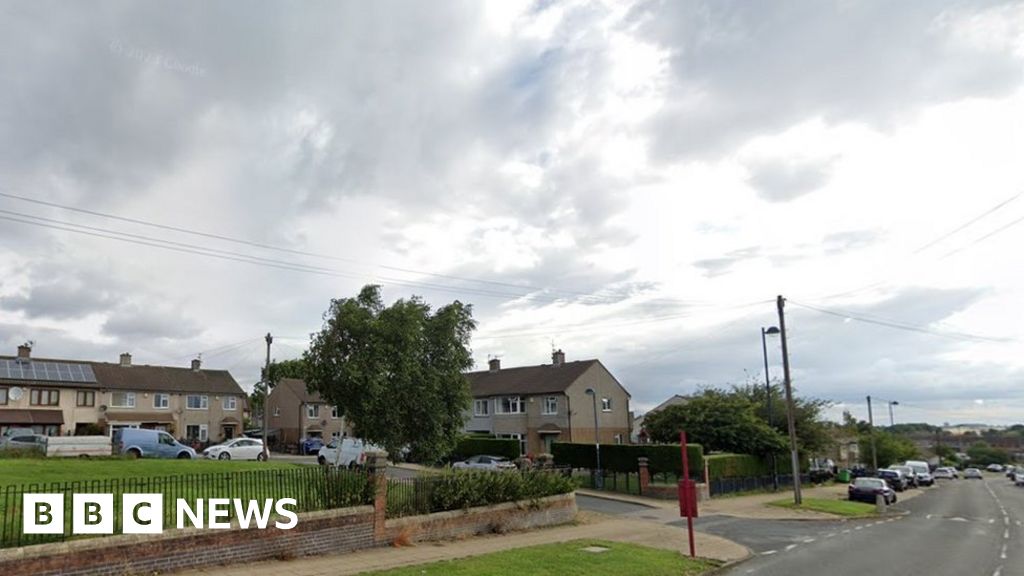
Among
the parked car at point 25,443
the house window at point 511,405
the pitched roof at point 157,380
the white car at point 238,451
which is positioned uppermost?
the pitched roof at point 157,380

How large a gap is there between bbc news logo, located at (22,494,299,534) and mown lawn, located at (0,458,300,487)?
4.62 m

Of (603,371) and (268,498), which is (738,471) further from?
(268,498)

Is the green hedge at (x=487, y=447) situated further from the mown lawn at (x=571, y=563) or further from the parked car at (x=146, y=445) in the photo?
the mown lawn at (x=571, y=563)

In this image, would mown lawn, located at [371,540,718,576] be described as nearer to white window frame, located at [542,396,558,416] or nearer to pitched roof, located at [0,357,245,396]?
white window frame, located at [542,396,558,416]

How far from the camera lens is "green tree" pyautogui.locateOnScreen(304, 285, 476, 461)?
25.3 metres

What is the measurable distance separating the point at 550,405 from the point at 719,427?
15.2 metres

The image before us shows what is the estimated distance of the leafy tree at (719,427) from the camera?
39.3 metres

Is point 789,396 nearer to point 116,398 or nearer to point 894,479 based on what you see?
point 894,479

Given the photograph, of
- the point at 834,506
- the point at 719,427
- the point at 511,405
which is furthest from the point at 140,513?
the point at 511,405

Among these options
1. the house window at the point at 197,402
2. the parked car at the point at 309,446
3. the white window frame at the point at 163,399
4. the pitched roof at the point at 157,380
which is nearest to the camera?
the pitched roof at the point at 157,380

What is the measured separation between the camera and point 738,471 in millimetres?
37000

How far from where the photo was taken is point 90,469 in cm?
2136

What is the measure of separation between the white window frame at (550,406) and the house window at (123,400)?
1229 inches

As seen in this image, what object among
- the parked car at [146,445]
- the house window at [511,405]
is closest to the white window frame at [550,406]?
the house window at [511,405]
